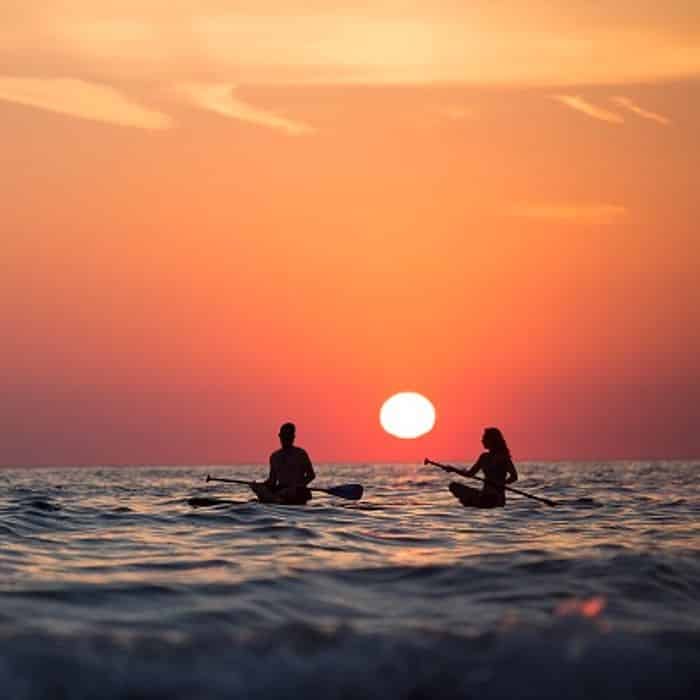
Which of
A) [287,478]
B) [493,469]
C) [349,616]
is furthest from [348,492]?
[349,616]

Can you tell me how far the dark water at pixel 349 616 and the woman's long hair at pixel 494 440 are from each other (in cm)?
670

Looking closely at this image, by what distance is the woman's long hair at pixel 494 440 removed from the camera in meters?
25.2

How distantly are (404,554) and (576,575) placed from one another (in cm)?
321

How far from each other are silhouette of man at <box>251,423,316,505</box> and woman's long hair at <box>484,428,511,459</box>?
4.35 meters

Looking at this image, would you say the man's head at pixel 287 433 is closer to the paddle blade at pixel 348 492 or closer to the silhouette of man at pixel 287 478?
the silhouette of man at pixel 287 478

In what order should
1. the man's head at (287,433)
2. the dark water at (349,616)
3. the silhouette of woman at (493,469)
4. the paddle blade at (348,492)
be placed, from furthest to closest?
the paddle blade at (348,492) < the silhouette of woman at (493,469) < the man's head at (287,433) < the dark water at (349,616)

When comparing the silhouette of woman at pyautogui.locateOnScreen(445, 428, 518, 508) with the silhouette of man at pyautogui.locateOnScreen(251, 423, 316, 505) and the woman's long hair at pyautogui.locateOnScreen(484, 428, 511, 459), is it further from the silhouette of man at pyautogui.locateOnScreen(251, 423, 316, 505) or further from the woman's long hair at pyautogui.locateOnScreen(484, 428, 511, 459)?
the silhouette of man at pyautogui.locateOnScreen(251, 423, 316, 505)

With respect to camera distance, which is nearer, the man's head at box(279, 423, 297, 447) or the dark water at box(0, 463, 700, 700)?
the dark water at box(0, 463, 700, 700)

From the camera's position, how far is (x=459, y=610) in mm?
10938

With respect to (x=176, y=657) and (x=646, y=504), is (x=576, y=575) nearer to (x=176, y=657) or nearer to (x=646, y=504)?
(x=176, y=657)

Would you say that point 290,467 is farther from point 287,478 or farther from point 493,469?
point 493,469

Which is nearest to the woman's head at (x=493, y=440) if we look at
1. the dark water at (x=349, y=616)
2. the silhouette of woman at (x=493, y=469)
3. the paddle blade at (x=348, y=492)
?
the silhouette of woman at (x=493, y=469)

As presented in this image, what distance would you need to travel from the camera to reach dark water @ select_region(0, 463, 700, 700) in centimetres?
859

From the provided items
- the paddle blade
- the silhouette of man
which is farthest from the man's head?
the paddle blade
